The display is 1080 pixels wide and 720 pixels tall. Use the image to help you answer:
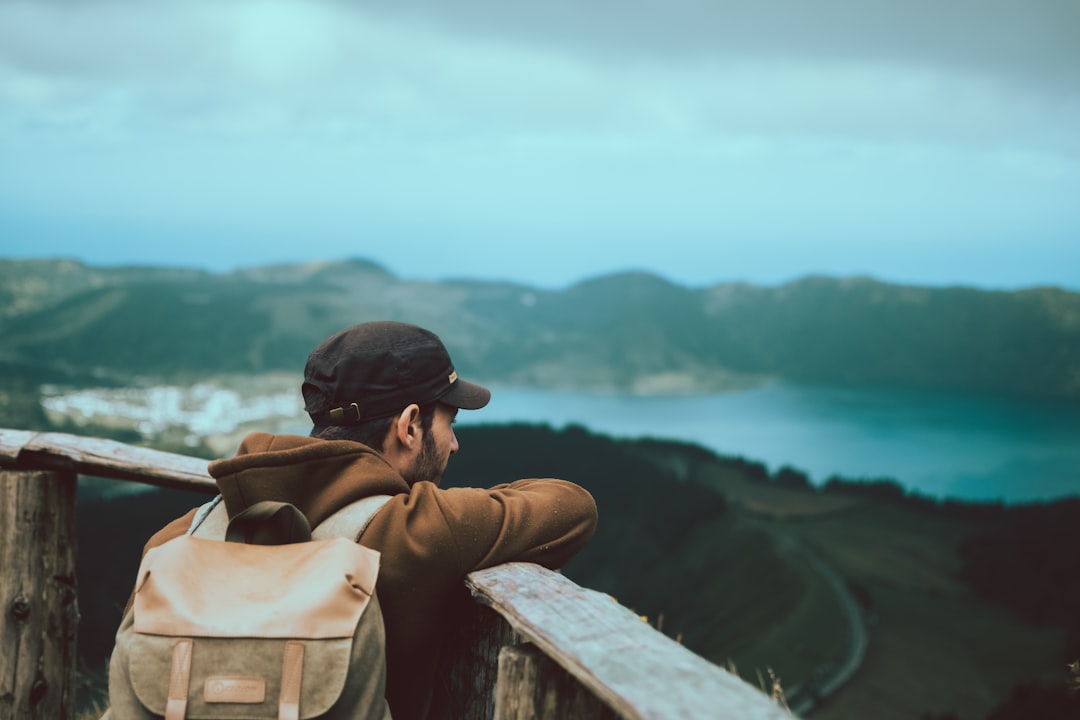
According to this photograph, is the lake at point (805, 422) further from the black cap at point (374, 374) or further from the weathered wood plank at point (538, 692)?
the weathered wood plank at point (538, 692)

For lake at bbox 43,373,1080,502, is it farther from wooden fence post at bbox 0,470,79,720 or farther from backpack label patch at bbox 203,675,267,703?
backpack label patch at bbox 203,675,267,703

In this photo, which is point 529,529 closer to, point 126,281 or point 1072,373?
point 1072,373

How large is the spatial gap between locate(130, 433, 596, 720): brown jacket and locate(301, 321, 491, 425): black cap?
0.74 feet

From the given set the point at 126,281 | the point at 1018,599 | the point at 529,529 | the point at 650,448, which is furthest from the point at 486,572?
the point at 126,281

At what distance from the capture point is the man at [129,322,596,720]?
2.16 metres

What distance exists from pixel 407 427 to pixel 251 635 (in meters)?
0.90

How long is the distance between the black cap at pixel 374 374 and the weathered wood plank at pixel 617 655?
0.66 metres

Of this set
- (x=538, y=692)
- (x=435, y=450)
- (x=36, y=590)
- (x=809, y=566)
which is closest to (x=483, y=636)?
(x=435, y=450)

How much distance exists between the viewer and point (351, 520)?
220 centimetres

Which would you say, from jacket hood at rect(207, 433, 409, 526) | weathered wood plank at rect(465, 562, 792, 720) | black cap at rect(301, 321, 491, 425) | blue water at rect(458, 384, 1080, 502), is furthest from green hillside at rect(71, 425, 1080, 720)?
weathered wood plank at rect(465, 562, 792, 720)

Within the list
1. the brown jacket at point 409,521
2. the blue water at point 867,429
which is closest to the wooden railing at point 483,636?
the brown jacket at point 409,521

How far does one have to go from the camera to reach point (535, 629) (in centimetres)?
175

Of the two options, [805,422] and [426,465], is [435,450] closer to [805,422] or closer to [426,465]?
[426,465]

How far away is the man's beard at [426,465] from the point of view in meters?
2.58
